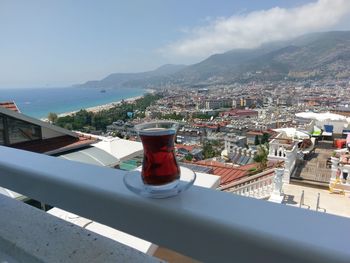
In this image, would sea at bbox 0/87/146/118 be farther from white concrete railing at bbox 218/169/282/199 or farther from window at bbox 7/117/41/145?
white concrete railing at bbox 218/169/282/199

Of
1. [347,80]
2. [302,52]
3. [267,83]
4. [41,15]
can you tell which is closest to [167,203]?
[41,15]

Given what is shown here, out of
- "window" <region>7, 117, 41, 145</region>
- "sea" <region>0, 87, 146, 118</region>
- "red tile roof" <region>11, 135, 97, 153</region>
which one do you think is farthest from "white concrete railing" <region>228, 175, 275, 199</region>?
"sea" <region>0, 87, 146, 118</region>

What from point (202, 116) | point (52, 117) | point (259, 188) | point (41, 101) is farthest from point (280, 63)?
point (52, 117)

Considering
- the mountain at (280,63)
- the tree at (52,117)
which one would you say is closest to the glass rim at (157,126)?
the tree at (52,117)

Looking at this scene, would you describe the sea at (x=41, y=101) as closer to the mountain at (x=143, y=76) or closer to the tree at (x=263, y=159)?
the tree at (x=263, y=159)

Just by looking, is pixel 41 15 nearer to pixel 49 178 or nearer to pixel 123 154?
pixel 123 154
